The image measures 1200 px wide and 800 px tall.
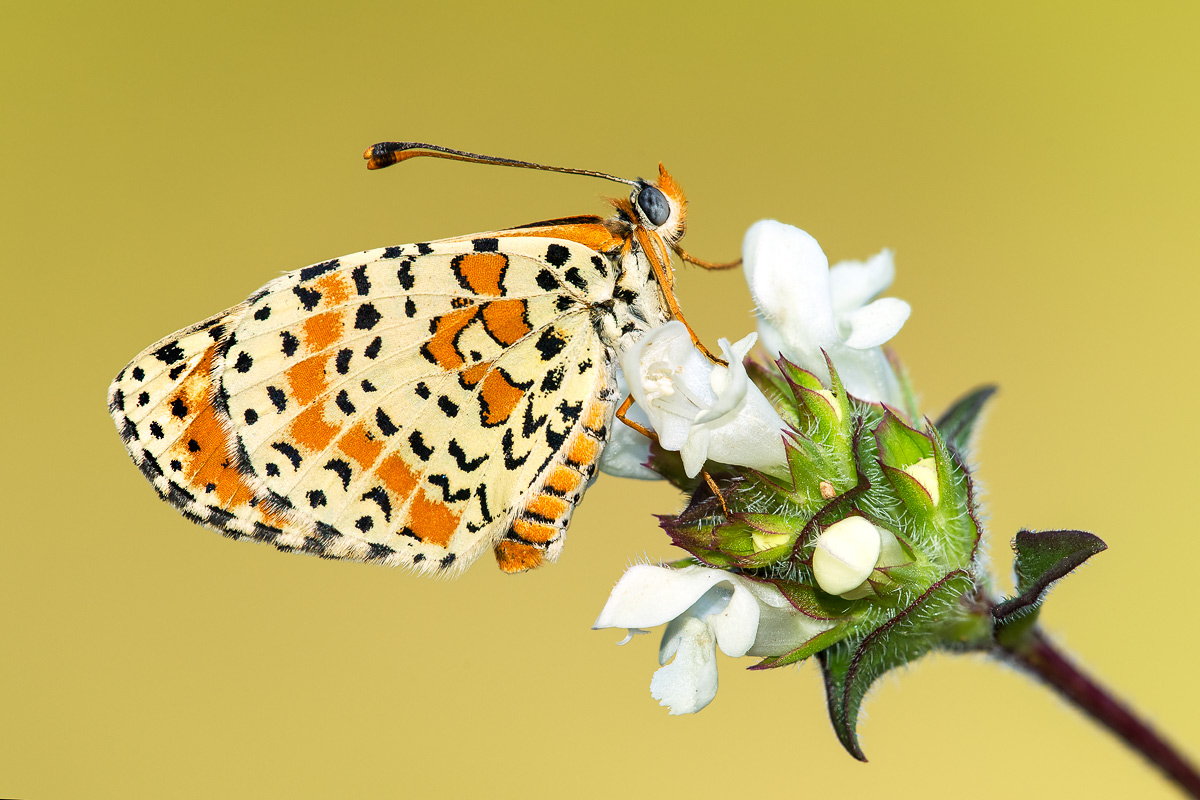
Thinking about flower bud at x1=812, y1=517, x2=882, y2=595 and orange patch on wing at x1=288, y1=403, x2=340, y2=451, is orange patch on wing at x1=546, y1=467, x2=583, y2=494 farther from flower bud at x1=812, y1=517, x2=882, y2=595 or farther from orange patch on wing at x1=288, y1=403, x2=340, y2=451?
flower bud at x1=812, y1=517, x2=882, y2=595

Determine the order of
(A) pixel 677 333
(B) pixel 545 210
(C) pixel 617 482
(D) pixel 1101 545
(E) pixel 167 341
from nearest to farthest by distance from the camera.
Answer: (D) pixel 1101 545 < (A) pixel 677 333 < (E) pixel 167 341 < (C) pixel 617 482 < (B) pixel 545 210

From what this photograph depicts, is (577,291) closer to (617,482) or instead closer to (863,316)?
(863,316)

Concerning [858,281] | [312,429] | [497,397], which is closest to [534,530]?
[497,397]

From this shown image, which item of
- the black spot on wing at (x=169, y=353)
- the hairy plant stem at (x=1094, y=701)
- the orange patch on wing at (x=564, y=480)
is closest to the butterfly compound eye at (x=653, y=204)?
the orange patch on wing at (x=564, y=480)

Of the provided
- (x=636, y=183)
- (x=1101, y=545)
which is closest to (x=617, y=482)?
(x=636, y=183)

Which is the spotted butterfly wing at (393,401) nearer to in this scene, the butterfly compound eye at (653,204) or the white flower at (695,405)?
the butterfly compound eye at (653,204)

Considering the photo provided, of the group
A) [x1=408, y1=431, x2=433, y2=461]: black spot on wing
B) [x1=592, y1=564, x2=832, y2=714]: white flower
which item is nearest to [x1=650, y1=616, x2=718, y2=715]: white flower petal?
[x1=592, y1=564, x2=832, y2=714]: white flower
